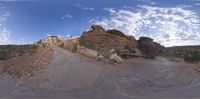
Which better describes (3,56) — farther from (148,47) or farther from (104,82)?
(104,82)

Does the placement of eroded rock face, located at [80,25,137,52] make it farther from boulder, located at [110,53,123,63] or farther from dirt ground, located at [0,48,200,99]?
dirt ground, located at [0,48,200,99]

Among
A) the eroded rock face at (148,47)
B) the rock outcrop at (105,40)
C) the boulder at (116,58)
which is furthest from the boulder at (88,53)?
the eroded rock face at (148,47)

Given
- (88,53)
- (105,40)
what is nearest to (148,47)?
(105,40)

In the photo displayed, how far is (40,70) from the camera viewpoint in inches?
→ 468

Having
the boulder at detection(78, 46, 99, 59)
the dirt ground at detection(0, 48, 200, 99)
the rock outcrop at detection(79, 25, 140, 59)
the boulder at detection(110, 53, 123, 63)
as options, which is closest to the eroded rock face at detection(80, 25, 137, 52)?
the rock outcrop at detection(79, 25, 140, 59)

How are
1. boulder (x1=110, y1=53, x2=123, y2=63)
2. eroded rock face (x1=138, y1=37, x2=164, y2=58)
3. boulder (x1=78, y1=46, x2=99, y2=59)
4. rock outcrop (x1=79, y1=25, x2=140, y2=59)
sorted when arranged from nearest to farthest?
boulder (x1=110, y1=53, x2=123, y2=63)
boulder (x1=78, y1=46, x2=99, y2=59)
eroded rock face (x1=138, y1=37, x2=164, y2=58)
rock outcrop (x1=79, y1=25, x2=140, y2=59)

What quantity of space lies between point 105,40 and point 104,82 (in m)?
6.15

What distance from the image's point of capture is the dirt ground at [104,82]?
968 cm

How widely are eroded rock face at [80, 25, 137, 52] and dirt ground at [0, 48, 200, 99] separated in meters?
2.94

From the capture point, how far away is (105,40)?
16.7 m

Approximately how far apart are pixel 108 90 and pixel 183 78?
2.83 metres

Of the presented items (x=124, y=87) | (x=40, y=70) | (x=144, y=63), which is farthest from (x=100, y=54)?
(x=124, y=87)

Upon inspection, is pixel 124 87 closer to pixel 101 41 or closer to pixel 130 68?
pixel 130 68

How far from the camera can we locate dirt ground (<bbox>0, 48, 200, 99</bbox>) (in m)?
9.68
